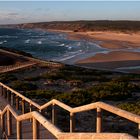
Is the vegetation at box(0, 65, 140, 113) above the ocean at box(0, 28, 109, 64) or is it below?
above

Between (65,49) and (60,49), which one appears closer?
(65,49)

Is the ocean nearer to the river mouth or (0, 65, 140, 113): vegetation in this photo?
the river mouth

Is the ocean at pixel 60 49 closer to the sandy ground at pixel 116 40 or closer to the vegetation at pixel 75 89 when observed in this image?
the sandy ground at pixel 116 40

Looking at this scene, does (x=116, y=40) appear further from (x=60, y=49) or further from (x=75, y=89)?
(x=75, y=89)

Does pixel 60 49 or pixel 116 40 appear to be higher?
pixel 116 40

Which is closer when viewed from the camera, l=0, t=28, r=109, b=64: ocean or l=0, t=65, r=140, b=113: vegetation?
l=0, t=65, r=140, b=113: vegetation

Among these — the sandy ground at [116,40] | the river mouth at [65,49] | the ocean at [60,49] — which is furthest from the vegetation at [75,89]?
the sandy ground at [116,40]

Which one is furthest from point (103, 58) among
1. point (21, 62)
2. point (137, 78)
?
point (137, 78)

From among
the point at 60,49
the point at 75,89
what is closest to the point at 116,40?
the point at 60,49

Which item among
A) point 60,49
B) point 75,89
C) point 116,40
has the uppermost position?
point 75,89

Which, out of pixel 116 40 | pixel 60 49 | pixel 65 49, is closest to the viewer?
pixel 65 49

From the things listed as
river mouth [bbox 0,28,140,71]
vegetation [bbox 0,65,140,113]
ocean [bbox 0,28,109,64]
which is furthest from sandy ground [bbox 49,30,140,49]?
vegetation [bbox 0,65,140,113]

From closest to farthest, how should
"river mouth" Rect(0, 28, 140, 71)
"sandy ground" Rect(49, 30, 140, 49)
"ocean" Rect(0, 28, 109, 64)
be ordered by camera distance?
1. "river mouth" Rect(0, 28, 140, 71)
2. "ocean" Rect(0, 28, 109, 64)
3. "sandy ground" Rect(49, 30, 140, 49)
